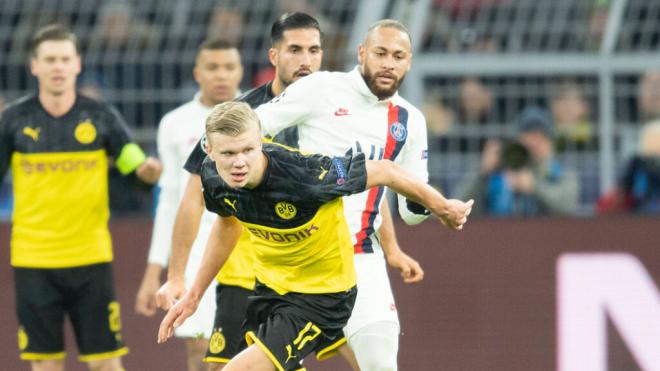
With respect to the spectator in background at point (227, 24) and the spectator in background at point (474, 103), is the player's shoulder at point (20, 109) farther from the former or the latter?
the spectator in background at point (474, 103)

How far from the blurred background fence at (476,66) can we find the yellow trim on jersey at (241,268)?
2.67m

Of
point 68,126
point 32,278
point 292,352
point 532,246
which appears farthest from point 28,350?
point 532,246

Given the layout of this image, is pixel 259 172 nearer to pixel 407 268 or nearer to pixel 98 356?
pixel 407 268

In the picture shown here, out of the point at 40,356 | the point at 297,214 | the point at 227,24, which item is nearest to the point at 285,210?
the point at 297,214

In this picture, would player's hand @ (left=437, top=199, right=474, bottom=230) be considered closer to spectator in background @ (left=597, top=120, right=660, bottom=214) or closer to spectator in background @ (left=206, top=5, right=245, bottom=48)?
spectator in background @ (left=597, top=120, right=660, bottom=214)

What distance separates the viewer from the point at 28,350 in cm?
823

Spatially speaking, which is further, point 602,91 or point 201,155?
point 602,91

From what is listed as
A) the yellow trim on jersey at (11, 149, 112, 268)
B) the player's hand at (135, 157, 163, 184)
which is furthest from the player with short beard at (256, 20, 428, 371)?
the yellow trim on jersey at (11, 149, 112, 268)

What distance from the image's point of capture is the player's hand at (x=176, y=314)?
6.17 metres

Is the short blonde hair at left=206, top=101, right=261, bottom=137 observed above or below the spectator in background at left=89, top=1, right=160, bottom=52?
below

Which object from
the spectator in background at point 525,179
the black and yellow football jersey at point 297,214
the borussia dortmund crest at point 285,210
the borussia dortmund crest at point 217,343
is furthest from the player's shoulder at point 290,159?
the spectator in background at point 525,179

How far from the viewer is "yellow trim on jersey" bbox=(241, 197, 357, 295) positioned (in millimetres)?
6215

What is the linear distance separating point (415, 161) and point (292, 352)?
1.23 metres

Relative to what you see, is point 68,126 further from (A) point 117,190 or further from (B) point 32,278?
(A) point 117,190
